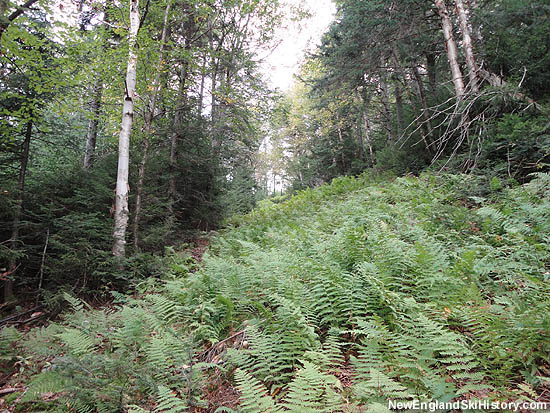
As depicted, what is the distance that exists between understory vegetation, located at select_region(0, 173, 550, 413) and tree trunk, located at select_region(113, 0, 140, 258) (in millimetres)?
2567

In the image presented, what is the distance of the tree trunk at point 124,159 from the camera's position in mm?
6492

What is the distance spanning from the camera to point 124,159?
22.3 feet

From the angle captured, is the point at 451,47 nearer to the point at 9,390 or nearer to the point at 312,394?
the point at 312,394

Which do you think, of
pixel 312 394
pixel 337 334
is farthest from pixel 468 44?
pixel 312 394

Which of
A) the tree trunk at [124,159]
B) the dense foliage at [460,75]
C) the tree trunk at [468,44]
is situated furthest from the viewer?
the tree trunk at [468,44]

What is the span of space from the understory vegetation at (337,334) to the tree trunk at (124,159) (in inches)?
101

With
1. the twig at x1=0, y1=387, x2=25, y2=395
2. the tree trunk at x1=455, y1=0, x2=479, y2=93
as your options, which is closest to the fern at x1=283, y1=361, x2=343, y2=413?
the twig at x1=0, y1=387, x2=25, y2=395

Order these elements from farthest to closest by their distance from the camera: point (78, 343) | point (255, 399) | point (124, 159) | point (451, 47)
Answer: point (451, 47), point (124, 159), point (78, 343), point (255, 399)

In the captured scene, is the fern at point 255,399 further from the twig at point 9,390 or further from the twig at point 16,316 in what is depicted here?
the twig at point 16,316

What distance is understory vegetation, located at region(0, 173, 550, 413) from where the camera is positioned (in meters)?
2.01

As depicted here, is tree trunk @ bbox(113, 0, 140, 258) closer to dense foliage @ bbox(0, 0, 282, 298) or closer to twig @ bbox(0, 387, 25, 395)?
dense foliage @ bbox(0, 0, 282, 298)

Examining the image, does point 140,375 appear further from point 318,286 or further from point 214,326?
point 318,286

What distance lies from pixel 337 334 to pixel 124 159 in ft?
21.1

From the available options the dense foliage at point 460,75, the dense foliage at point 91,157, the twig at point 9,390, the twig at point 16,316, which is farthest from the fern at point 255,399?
the twig at point 16,316
